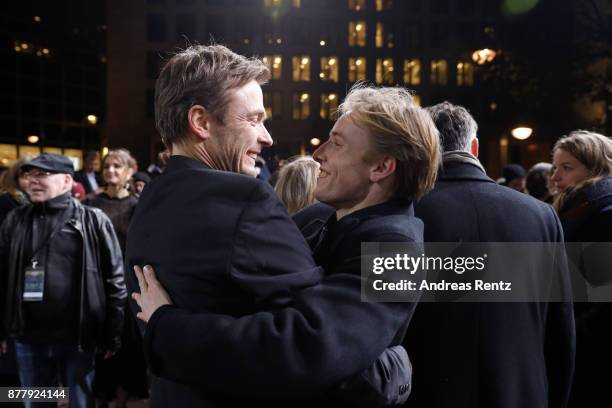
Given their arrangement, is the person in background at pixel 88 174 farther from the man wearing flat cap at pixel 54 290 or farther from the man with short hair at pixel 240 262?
the man with short hair at pixel 240 262

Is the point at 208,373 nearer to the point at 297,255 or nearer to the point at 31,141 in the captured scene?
the point at 297,255

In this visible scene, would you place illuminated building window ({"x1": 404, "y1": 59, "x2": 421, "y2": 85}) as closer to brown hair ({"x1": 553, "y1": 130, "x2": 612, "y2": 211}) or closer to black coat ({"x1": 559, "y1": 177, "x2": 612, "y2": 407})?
brown hair ({"x1": 553, "y1": 130, "x2": 612, "y2": 211})

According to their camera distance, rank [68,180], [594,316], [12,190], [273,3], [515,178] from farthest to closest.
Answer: [273,3], [515,178], [12,190], [68,180], [594,316]

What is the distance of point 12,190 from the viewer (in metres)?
6.51

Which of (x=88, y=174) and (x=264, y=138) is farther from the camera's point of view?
(x=88, y=174)

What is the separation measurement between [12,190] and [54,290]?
210cm

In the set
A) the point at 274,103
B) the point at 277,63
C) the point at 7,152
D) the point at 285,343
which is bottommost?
the point at 285,343

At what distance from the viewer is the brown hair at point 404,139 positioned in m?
2.07

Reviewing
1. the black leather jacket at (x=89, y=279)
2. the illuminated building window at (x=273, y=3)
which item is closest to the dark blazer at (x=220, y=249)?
the black leather jacket at (x=89, y=279)

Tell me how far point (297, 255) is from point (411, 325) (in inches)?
45.8

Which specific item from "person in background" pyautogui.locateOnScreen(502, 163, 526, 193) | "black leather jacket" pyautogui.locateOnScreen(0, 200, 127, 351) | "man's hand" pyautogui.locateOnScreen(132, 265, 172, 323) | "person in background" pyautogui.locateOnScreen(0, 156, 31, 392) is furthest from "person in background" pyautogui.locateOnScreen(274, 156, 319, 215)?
"person in background" pyautogui.locateOnScreen(502, 163, 526, 193)

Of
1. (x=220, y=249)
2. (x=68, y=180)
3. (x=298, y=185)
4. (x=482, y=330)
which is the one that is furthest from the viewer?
(x=68, y=180)

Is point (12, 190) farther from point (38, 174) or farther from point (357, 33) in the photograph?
point (357, 33)

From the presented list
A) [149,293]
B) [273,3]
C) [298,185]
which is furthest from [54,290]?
[273,3]
